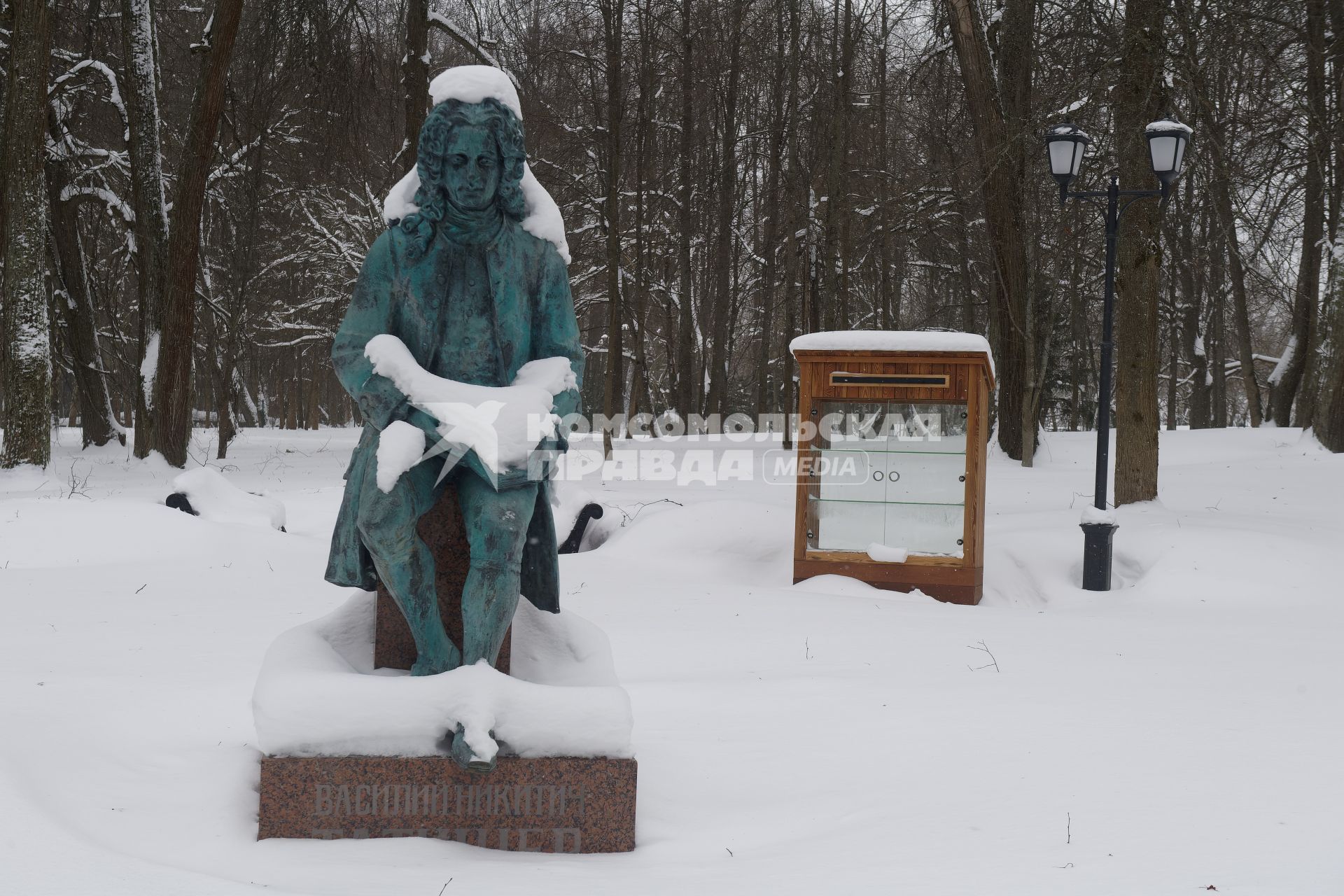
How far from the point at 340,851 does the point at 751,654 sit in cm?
299

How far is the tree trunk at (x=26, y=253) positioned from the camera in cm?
1059

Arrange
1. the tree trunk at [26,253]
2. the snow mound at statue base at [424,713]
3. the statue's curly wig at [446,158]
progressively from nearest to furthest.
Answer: the snow mound at statue base at [424,713]
the statue's curly wig at [446,158]
the tree trunk at [26,253]

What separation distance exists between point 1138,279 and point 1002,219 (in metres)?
4.80

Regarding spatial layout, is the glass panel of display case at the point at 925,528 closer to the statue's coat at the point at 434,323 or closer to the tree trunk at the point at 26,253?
the statue's coat at the point at 434,323

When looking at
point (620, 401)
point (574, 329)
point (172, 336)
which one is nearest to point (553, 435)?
point (574, 329)

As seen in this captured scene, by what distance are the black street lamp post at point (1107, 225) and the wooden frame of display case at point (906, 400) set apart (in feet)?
2.54

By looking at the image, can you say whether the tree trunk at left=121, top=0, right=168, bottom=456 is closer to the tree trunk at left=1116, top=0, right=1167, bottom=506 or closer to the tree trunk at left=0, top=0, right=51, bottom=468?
the tree trunk at left=0, top=0, right=51, bottom=468

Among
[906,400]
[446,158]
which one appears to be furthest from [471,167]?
[906,400]

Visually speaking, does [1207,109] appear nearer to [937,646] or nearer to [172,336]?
[937,646]

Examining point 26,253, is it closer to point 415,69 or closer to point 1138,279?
point 415,69

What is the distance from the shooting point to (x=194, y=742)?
3807mm

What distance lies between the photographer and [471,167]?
344 cm

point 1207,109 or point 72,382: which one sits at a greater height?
point 1207,109

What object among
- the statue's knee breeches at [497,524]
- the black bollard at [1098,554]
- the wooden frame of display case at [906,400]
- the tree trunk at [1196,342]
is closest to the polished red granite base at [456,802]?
the statue's knee breeches at [497,524]
